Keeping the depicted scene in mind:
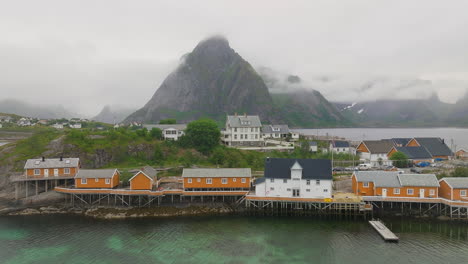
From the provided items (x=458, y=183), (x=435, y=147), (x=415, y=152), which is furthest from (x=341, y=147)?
(x=458, y=183)

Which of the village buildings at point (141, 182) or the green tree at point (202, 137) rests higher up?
the green tree at point (202, 137)

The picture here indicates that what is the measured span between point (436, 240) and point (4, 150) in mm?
75743

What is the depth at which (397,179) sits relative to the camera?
43156 millimetres

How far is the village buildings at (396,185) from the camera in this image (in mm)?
41688

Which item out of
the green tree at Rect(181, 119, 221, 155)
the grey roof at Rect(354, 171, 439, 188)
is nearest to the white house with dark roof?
the green tree at Rect(181, 119, 221, 155)

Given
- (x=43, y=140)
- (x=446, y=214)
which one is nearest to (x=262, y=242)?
(x=446, y=214)

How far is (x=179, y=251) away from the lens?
31.8 metres

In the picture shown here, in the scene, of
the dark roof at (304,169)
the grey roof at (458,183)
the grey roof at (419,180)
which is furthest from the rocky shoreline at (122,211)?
the grey roof at (458,183)

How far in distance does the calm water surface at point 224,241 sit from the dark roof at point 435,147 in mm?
34919

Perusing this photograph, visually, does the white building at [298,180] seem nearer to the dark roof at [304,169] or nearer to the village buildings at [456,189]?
the dark roof at [304,169]

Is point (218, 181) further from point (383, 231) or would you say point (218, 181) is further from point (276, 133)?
point (276, 133)

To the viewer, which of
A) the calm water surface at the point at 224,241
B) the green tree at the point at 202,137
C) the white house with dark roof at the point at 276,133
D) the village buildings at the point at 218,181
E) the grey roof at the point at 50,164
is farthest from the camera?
the white house with dark roof at the point at 276,133

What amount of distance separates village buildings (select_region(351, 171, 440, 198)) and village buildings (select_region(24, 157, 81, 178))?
156 feet

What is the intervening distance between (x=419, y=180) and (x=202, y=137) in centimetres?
4392
